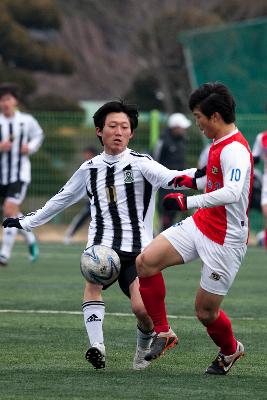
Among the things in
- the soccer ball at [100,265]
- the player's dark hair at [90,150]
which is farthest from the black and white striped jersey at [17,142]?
the soccer ball at [100,265]

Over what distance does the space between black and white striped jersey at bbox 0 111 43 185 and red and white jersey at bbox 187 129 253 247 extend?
28.0 ft

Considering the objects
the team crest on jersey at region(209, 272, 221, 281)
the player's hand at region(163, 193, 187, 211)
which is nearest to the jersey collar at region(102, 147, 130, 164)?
the player's hand at region(163, 193, 187, 211)

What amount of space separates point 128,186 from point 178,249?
0.68m

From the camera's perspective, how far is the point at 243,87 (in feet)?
→ 85.7

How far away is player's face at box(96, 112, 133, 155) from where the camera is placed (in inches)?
324

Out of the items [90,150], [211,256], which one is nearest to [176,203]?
[211,256]

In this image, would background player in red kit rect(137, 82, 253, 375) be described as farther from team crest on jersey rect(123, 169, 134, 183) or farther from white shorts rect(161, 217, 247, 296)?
team crest on jersey rect(123, 169, 134, 183)

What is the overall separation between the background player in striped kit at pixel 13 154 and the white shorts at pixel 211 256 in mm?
8142

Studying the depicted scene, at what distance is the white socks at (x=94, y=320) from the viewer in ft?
26.1

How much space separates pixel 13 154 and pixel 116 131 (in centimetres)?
838

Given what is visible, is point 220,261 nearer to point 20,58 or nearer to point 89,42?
point 20,58

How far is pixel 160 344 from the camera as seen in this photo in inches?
312

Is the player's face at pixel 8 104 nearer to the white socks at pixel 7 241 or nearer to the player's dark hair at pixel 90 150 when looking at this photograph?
the white socks at pixel 7 241

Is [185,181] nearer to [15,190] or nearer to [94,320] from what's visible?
[94,320]
